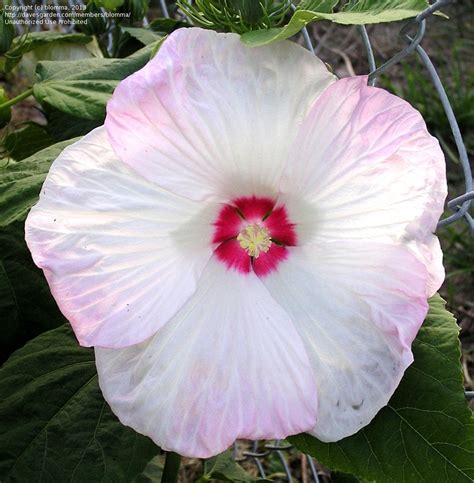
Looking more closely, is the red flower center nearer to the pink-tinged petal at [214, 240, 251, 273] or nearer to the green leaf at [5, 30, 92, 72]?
the pink-tinged petal at [214, 240, 251, 273]

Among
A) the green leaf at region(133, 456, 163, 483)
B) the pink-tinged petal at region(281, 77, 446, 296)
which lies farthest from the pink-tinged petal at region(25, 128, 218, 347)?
the green leaf at region(133, 456, 163, 483)

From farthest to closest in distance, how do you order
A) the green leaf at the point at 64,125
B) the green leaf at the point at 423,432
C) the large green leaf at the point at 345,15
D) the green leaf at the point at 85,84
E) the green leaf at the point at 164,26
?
the green leaf at the point at 164,26 < the green leaf at the point at 64,125 < the green leaf at the point at 85,84 < the green leaf at the point at 423,432 < the large green leaf at the point at 345,15

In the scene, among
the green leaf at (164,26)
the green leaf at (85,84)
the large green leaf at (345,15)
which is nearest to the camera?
the large green leaf at (345,15)

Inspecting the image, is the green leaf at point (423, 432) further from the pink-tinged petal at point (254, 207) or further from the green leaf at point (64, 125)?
the green leaf at point (64, 125)

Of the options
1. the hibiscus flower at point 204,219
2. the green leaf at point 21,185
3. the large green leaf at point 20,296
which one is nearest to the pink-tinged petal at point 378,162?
the hibiscus flower at point 204,219

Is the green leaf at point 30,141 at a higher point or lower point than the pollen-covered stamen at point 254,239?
lower

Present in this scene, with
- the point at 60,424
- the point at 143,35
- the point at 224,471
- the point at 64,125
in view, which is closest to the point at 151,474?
the point at 224,471

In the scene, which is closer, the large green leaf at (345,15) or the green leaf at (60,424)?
the large green leaf at (345,15)
